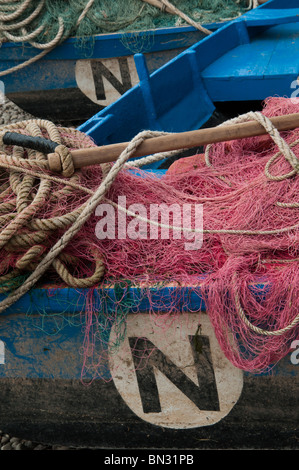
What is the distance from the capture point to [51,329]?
2545mm

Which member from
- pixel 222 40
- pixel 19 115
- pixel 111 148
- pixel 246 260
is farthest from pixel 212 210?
pixel 19 115

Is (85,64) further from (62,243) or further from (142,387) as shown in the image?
(142,387)

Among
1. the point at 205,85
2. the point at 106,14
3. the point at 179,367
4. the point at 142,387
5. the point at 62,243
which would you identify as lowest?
the point at 142,387

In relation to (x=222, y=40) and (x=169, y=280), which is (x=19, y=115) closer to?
(x=222, y=40)

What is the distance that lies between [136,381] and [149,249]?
641 millimetres

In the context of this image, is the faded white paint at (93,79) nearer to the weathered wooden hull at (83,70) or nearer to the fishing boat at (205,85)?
the weathered wooden hull at (83,70)

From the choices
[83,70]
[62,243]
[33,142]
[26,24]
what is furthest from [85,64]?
[62,243]

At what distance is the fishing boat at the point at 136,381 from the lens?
95.5 inches

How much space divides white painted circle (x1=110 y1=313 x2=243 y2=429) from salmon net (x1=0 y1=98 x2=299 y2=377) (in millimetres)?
64

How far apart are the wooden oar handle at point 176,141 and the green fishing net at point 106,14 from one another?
4185 mm

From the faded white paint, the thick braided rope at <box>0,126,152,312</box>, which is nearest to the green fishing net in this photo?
the faded white paint

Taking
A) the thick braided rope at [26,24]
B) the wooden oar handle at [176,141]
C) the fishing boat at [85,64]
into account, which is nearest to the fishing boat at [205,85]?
the fishing boat at [85,64]

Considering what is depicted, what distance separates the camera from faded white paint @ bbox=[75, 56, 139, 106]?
658 centimetres

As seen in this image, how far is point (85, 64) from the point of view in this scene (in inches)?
262
